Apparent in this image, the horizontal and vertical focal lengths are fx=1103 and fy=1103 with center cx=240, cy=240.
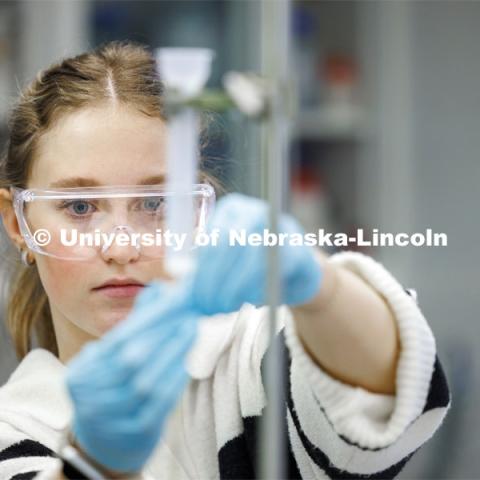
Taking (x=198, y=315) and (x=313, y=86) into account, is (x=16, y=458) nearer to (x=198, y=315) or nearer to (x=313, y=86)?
(x=198, y=315)

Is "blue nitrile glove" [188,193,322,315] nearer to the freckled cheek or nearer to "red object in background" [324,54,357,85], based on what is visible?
the freckled cheek

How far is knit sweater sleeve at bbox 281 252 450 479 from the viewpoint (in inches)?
31.9

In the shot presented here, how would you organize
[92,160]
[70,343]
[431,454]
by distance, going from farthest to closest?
[431,454] < [70,343] < [92,160]

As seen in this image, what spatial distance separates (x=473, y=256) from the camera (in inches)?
114

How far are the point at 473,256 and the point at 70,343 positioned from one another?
193cm

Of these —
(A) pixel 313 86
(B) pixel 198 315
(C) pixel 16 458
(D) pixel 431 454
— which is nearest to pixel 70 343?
(C) pixel 16 458

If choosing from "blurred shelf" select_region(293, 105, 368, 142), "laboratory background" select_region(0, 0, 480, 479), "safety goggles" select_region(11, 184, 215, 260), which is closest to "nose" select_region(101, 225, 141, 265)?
"safety goggles" select_region(11, 184, 215, 260)

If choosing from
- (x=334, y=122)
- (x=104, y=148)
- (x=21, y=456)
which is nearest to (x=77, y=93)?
(x=104, y=148)

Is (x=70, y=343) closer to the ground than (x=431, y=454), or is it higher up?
higher up

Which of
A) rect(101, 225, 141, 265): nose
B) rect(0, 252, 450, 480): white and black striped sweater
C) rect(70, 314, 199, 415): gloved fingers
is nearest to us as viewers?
rect(70, 314, 199, 415): gloved fingers

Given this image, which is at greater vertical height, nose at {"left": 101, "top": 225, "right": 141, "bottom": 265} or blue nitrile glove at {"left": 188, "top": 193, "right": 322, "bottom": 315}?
blue nitrile glove at {"left": 188, "top": 193, "right": 322, "bottom": 315}

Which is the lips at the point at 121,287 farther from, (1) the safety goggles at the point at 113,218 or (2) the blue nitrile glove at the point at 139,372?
(2) the blue nitrile glove at the point at 139,372

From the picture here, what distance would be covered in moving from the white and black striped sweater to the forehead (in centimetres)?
17

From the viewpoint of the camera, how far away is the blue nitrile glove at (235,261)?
714 mm
